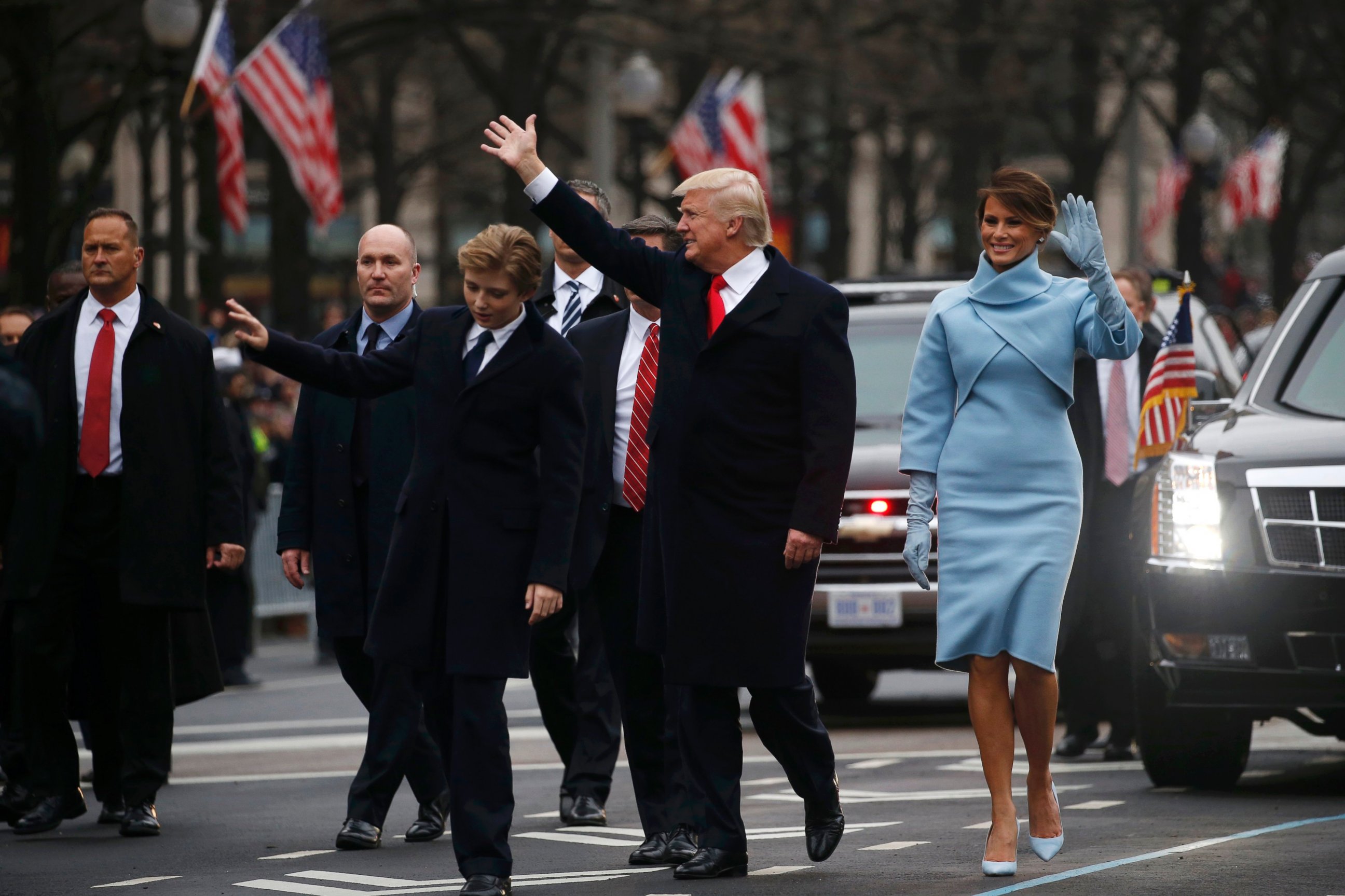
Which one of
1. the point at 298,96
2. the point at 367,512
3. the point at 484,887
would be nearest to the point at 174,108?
the point at 298,96

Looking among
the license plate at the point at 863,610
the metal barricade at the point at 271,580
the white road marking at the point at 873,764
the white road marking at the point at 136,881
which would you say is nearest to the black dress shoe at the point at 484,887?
the white road marking at the point at 136,881

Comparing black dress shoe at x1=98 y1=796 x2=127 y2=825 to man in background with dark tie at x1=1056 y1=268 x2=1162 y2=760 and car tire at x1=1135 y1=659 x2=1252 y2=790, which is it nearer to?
car tire at x1=1135 y1=659 x2=1252 y2=790

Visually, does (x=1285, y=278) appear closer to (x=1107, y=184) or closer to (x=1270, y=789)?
(x=1270, y=789)

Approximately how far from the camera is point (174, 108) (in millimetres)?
19422

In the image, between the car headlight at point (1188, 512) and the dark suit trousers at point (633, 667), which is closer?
the dark suit trousers at point (633, 667)

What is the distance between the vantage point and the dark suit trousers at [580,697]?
8.72m

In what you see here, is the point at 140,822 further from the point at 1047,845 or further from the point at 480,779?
the point at 1047,845

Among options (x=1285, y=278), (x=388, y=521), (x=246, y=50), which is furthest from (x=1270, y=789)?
(x=1285, y=278)

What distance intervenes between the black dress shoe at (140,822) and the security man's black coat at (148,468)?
0.72 metres

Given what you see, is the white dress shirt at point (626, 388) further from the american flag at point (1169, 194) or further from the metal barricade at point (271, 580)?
the american flag at point (1169, 194)

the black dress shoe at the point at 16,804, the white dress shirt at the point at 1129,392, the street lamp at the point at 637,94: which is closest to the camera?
the black dress shoe at the point at 16,804

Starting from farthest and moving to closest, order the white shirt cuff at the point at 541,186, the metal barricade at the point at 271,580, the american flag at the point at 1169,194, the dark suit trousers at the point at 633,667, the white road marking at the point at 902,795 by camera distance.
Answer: the american flag at the point at 1169,194 < the metal barricade at the point at 271,580 < the white road marking at the point at 902,795 < the dark suit trousers at the point at 633,667 < the white shirt cuff at the point at 541,186

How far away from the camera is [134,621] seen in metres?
8.79

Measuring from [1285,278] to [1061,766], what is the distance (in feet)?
65.5
